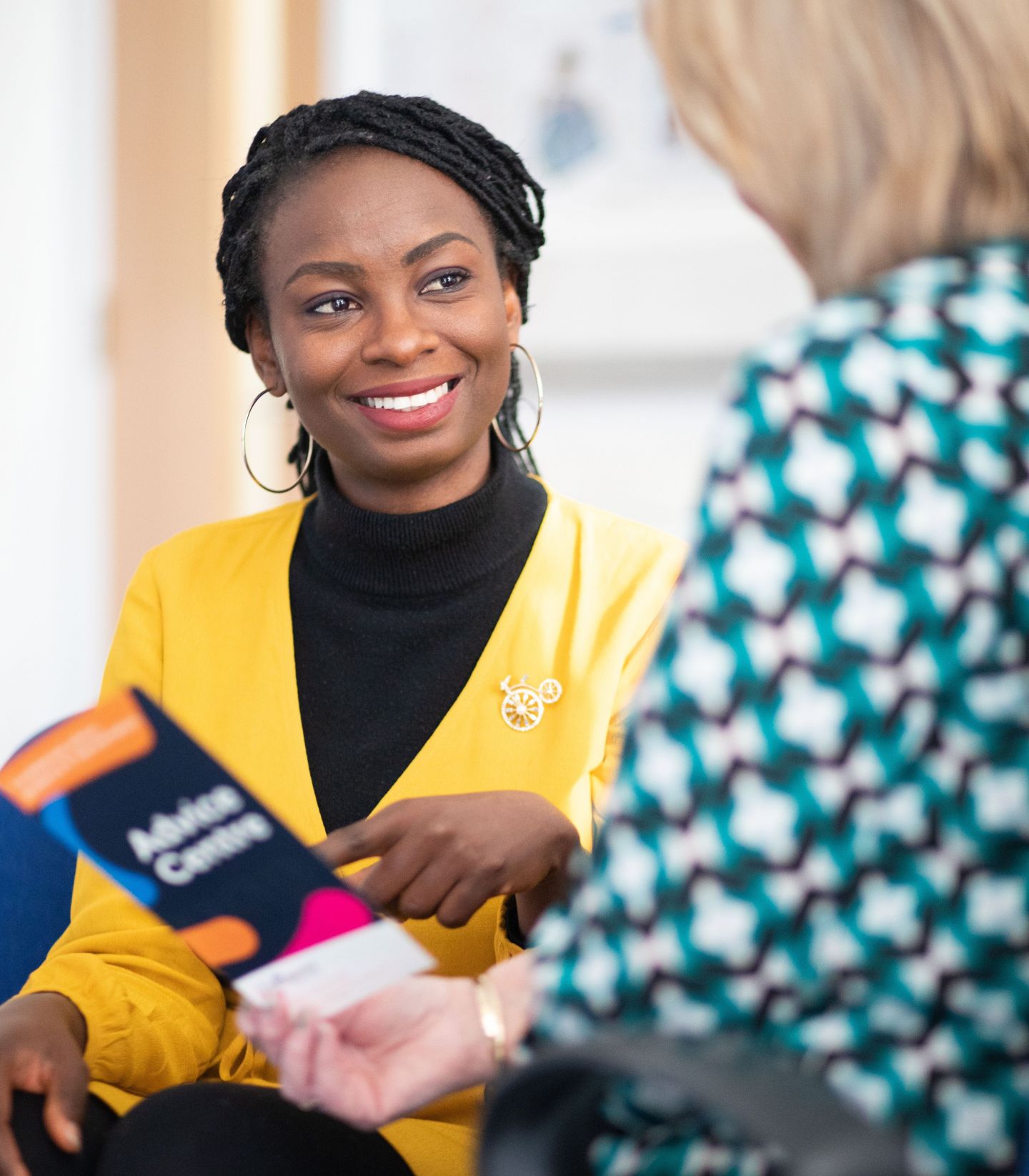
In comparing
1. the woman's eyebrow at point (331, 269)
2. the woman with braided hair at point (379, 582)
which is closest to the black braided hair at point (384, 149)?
the woman with braided hair at point (379, 582)

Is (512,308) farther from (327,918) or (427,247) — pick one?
(327,918)

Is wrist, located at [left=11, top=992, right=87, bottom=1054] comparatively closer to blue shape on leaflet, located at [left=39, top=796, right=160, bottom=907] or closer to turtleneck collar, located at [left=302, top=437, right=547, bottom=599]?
blue shape on leaflet, located at [left=39, top=796, right=160, bottom=907]

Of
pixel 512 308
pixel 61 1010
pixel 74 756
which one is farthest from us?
pixel 512 308

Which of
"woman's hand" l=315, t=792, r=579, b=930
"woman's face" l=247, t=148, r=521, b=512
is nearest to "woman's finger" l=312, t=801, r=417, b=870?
"woman's hand" l=315, t=792, r=579, b=930

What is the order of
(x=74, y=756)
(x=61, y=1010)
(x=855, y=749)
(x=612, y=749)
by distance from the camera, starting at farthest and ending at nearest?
(x=612, y=749), (x=61, y=1010), (x=74, y=756), (x=855, y=749)

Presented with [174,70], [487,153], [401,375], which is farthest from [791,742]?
[174,70]

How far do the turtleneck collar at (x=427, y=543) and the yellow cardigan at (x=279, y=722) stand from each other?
0.13 feet

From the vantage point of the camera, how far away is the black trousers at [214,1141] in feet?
3.67

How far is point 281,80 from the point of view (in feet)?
10.9

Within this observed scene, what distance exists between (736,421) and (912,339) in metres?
0.10

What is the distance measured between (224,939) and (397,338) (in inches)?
33.0

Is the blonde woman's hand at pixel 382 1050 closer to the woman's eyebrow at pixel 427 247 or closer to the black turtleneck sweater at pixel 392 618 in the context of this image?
the black turtleneck sweater at pixel 392 618

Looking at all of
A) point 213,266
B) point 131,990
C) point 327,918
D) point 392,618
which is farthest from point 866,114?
point 213,266

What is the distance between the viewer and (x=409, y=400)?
5.39 feet
